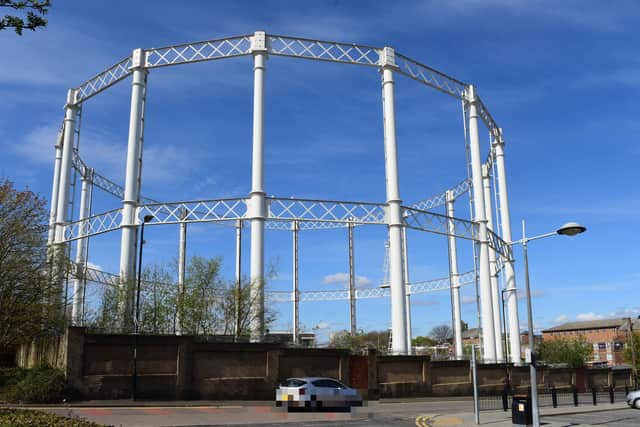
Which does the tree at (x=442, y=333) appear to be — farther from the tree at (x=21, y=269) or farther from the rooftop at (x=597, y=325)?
the tree at (x=21, y=269)

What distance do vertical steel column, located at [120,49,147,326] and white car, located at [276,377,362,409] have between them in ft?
49.0

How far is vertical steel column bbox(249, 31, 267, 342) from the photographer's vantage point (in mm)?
33750

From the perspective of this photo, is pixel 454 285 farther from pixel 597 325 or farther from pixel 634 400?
pixel 597 325

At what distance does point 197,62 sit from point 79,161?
61.3 ft

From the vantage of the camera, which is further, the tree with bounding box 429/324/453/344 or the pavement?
the tree with bounding box 429/324/453/344

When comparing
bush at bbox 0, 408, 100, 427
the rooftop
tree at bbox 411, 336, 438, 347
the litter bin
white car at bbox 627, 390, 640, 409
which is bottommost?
white car at bbox 627, 390, 640, 409

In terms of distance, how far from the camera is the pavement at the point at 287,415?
19500 mm

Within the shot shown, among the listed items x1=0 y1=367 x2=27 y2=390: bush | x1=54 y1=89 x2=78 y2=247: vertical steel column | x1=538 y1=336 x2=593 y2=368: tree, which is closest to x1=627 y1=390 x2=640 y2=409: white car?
x1=0 y1=367 x2=27 y2=390: bush

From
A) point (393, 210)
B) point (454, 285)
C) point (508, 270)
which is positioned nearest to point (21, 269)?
point (393, 210)

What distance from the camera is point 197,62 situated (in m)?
38.1

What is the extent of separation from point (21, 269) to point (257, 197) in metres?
13.0

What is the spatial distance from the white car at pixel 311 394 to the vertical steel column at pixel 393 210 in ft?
41.4

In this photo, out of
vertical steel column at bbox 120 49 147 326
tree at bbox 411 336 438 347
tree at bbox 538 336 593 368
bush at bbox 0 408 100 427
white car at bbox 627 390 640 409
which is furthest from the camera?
tree at bbox 411 336 438 347

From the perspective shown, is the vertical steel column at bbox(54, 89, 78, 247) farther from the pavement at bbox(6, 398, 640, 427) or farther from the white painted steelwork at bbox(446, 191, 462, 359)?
the white painted steelwork at bbox(446, 191, 462, 359)
